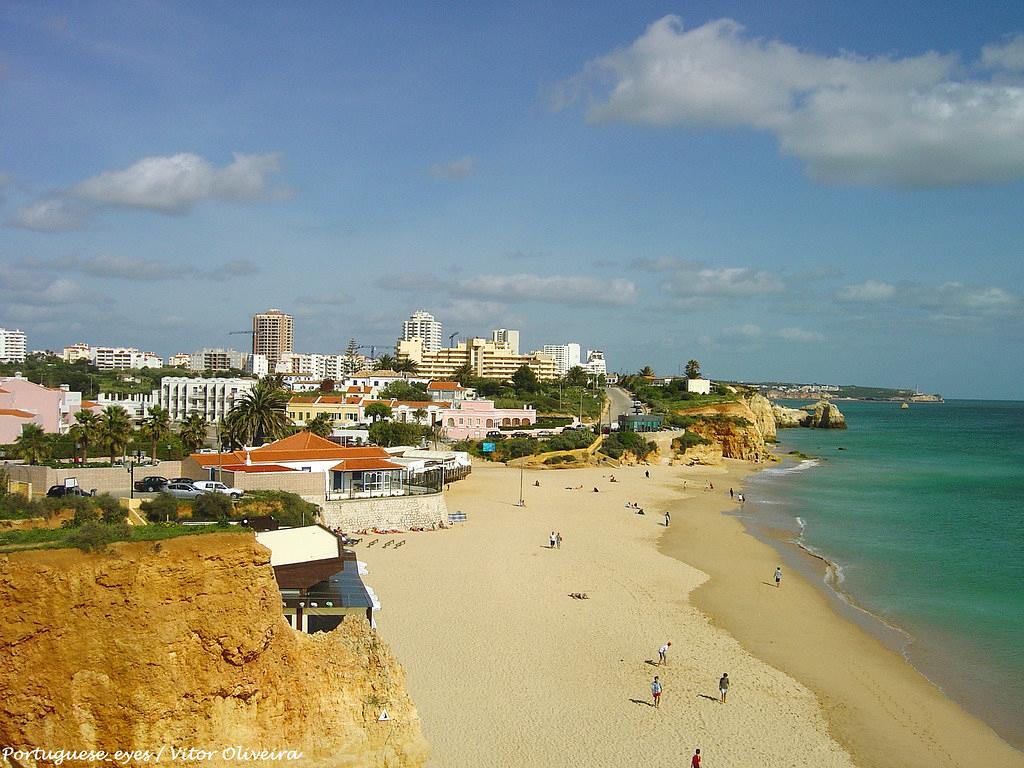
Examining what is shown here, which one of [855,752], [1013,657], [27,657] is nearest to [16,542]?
[27,657]

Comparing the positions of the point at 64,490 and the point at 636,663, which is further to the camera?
the point at 64,490

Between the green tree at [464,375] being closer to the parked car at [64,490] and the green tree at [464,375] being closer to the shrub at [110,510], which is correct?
the parked car at [64,490]

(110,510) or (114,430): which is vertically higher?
(114,430)

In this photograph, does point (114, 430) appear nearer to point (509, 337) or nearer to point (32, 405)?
point (32, 405)

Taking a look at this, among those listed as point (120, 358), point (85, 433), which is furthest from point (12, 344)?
point (85, 433)

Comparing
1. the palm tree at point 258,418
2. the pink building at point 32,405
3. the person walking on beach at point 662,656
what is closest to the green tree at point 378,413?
the pink building at point 32,405

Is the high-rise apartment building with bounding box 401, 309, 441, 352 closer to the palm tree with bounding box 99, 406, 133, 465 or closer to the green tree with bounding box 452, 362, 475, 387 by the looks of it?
the green tree with bounding box 452, 362, 475, 387
